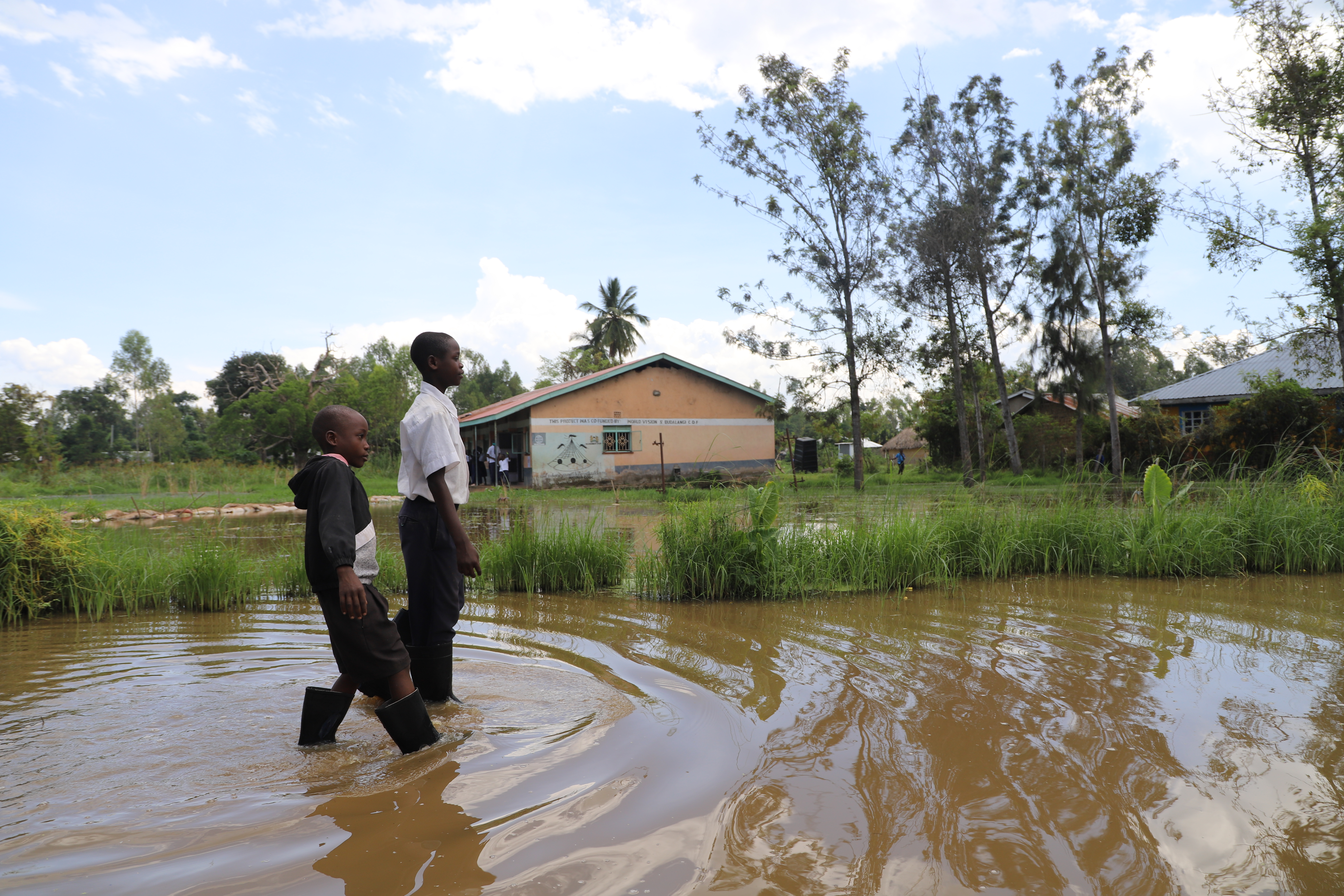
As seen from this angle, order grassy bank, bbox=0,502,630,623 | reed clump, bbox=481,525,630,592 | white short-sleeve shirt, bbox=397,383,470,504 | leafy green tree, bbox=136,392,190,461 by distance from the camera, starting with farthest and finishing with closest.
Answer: leafy green tree, bbox=136,392,190,461, reed clump, bbox=481,525,630,592, grassy bank, bbox=0,502,630,623, white short-sleeve shirt, bbox=397,383,470,504

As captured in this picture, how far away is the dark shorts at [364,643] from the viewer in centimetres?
281

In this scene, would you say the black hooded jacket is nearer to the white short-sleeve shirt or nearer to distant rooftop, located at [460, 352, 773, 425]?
the white short-sleeve shirt

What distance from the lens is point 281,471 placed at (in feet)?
89.5

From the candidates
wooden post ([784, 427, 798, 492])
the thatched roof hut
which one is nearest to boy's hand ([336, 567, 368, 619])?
wooden post ([784, 427, 798, 492])

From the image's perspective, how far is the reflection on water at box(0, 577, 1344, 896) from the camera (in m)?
1.99

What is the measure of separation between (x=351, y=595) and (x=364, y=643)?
252 millimetres

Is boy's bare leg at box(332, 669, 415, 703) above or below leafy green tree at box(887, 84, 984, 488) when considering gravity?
below

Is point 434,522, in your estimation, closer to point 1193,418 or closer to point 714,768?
point 714,768

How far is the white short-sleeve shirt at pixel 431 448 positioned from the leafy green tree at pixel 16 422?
29.1 meters

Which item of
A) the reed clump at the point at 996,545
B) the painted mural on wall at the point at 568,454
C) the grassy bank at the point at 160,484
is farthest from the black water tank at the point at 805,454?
the reed clump at the point at 996,545

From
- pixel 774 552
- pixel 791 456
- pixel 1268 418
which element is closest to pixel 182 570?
pixel 774 552

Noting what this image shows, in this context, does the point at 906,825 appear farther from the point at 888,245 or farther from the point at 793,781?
the point at 888,245

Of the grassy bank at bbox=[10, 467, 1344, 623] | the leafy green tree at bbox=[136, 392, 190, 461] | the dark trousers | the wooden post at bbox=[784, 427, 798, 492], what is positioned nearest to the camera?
the dark trousers

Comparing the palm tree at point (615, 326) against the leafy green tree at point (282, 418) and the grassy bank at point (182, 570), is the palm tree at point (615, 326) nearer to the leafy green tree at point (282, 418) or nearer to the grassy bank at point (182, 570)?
the leafy green tree at point (282, 418)
